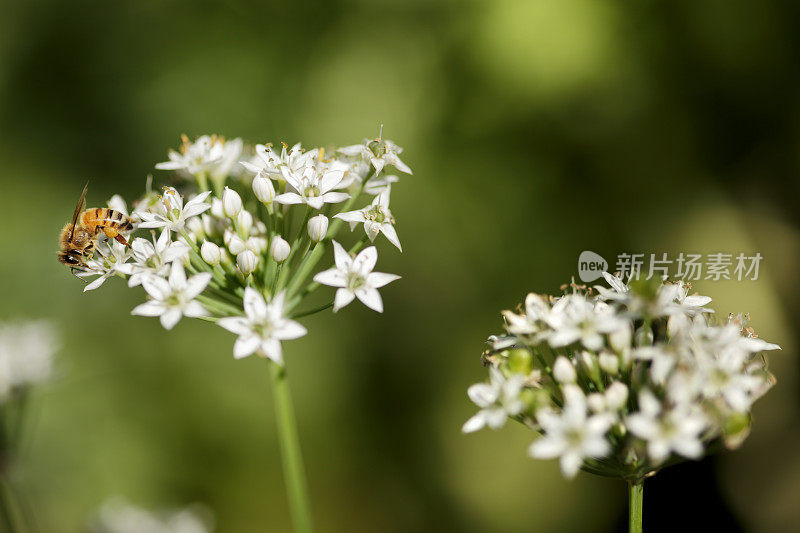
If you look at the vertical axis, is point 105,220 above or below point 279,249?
above

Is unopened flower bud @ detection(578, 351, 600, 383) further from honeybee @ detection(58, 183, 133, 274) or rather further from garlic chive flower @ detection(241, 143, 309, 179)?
honeybee @ detection(58, 183, 133, 274)

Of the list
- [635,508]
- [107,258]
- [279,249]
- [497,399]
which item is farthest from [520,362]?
[107,258]

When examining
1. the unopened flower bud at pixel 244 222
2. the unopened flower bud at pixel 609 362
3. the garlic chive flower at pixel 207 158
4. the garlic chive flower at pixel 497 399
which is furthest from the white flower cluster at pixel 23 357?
the unopened flower bud at pixel 609 362

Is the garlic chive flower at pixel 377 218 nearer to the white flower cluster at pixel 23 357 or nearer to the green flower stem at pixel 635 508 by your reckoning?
the green flower stem at pixel 635 508

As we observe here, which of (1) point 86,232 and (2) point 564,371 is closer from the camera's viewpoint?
(2) point 564,371

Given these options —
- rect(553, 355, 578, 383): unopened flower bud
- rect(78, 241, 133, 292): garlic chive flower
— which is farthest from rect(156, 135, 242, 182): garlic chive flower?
rect(553, 355, 578, 383): unopened flower bud

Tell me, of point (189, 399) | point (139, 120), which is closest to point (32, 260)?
point (139, 120)

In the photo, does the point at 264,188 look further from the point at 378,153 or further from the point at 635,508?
the point at 635,508

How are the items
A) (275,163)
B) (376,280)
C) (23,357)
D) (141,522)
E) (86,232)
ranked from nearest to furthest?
(376,280)
(275,163)
(86,232)
(141,522)
(23,357)
